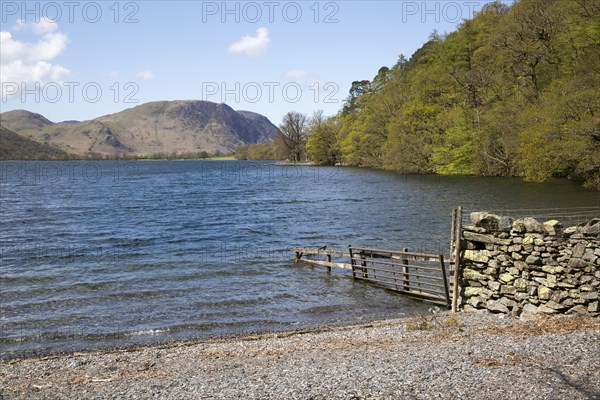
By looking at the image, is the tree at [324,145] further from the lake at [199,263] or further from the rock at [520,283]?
the rock at [520,283]

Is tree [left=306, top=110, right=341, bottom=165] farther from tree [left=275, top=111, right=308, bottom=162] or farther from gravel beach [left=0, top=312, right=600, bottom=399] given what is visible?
gravel beach [left=0, top=312, right=600, bottom=399]

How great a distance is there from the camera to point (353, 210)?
4450cm

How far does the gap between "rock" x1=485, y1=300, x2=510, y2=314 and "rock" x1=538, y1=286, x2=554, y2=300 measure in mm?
1193

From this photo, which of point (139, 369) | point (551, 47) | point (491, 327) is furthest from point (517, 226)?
point (551, 47)

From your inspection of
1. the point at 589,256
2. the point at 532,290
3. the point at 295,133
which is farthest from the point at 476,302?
the point at 295,133

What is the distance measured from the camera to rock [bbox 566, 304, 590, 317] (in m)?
13.6

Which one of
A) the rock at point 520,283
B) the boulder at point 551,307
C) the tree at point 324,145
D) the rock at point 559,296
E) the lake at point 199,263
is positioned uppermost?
the tree at point 324,145

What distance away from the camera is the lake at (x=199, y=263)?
17.0m

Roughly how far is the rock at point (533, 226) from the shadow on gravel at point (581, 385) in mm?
6114

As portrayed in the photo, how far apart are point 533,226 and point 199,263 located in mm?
16830

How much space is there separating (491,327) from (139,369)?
30.3 feet

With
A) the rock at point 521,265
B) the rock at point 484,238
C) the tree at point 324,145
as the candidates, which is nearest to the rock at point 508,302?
the rock at point 521,265

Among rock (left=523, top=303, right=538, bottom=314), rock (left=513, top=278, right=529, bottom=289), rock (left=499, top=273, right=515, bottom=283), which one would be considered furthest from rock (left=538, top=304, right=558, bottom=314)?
rock (left=499, top=273, right=515, bottom=283)

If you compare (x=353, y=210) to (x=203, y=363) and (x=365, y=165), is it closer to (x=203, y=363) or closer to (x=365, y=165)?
(x=203, y=363)
